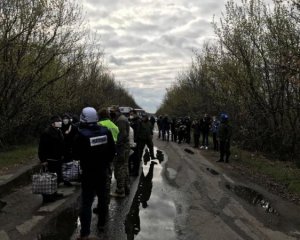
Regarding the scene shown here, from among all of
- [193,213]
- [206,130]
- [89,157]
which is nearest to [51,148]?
[89,157]

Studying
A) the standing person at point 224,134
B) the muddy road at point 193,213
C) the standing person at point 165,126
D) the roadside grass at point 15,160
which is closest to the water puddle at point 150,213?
the muddy road at point 193,213

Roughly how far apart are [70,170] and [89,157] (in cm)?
446

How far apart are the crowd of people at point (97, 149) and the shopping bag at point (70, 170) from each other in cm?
11

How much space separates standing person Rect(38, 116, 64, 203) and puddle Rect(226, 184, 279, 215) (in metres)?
4.33

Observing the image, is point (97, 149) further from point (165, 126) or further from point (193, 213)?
point (165, 126)

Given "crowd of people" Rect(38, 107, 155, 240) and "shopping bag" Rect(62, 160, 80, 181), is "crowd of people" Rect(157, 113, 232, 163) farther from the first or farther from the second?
"shopping bag" Rect(62, 160, 80, 181)

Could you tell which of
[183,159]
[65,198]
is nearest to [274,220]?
[65,198]

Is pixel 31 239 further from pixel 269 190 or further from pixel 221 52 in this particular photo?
pixel 221 52

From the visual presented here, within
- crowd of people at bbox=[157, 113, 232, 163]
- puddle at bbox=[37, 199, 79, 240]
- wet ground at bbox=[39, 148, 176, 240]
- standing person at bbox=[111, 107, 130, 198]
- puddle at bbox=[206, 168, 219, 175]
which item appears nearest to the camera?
puddle at bbox=[37, 199, 79, 240]

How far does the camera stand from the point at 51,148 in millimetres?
9688

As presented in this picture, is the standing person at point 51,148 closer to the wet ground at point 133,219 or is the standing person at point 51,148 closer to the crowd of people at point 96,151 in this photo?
the crowd of people at point 96,151

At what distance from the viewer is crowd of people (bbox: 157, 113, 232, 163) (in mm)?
17558

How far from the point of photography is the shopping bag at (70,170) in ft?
35.7

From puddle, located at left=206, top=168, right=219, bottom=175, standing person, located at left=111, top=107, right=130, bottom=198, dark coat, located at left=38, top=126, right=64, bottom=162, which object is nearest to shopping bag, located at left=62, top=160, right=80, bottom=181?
dark coat, located at left=38, top=126, right=64, bottom=162
